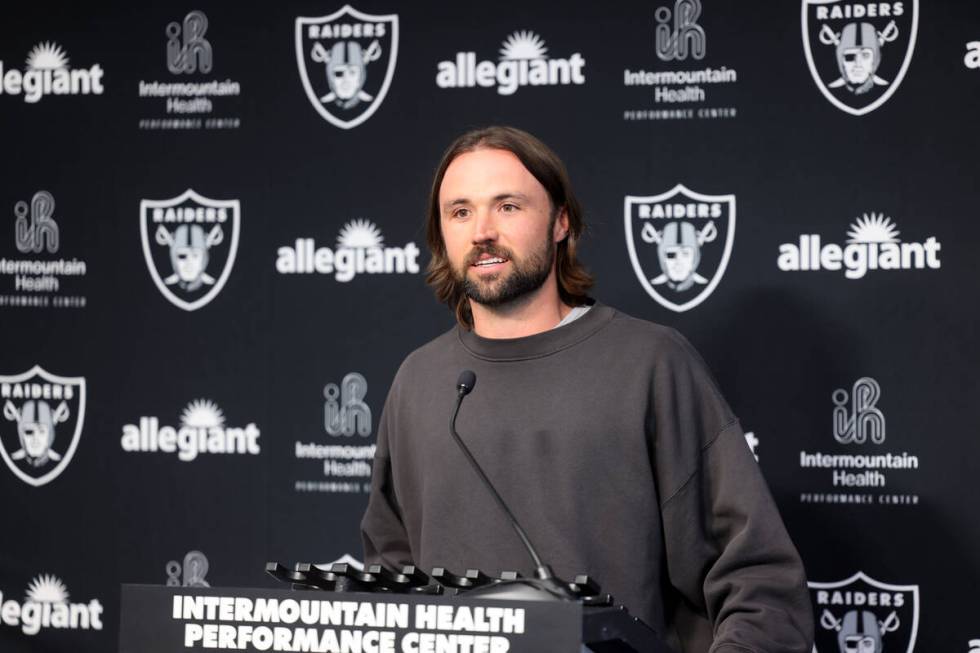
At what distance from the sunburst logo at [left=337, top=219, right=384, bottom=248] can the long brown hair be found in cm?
97

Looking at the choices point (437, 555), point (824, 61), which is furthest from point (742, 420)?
point (437, 555)

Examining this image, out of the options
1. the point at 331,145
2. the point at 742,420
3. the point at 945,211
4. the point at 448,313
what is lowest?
the point at 742,420

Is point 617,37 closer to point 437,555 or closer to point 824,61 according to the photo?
point 824,61

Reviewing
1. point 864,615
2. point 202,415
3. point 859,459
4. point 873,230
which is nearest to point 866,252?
point 873,230

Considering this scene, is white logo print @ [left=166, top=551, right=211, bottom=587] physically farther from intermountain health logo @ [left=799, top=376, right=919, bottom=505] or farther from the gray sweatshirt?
intermountain health logo @ [left=799, top=376, right=919, bottom=505]

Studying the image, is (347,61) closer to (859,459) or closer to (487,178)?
(487,178)

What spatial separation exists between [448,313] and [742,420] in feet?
2.98

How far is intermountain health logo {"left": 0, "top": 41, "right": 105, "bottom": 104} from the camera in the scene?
12.9ft

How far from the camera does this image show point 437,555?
2414 millimetres

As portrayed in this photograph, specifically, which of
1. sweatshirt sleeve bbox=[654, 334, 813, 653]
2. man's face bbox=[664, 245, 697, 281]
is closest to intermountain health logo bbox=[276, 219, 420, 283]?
man's face bbox=[664, 245, 697, 281]

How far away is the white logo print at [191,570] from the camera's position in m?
3.76

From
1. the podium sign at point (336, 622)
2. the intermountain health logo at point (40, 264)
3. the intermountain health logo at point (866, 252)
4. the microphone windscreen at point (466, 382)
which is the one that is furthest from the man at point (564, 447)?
the intermountain health logo at point (40, 264)

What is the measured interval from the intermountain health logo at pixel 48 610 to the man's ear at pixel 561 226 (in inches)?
83.9

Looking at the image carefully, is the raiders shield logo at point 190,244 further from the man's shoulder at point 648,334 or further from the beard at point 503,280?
the man's shoulder at point 648,334
